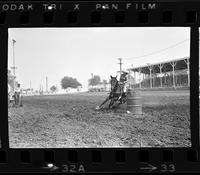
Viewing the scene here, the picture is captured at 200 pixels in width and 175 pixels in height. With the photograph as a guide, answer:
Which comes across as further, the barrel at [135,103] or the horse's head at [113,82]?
the horse's head at [113,82]

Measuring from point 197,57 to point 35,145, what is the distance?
238 cm

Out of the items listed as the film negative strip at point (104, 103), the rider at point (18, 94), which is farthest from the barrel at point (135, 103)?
the rider at point (18, 94)

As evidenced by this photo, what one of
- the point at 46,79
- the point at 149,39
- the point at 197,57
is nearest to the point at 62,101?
the point at 46,79

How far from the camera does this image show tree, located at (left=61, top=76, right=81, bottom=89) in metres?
4.00

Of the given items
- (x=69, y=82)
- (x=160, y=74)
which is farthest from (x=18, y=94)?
(x=160, y=74)

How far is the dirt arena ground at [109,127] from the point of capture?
154 inches

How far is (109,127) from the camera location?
12.9 ft

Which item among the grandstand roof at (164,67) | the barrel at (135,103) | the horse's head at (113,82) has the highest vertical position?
the grandstand roof at (164,67)

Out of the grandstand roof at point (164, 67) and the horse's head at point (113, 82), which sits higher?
the grandstand roof at point (164, 67)

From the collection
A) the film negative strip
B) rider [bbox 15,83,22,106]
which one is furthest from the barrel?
rider [bbox 15,83,22,106]

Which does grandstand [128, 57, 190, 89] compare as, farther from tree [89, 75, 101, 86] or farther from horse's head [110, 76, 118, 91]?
tree [89, 75, 101, 86]

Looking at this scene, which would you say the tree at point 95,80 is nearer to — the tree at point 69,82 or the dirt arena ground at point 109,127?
the tree at point 69,82

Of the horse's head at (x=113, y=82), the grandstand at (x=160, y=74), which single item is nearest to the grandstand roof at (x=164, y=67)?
the grandstand at (x=160, y=74)

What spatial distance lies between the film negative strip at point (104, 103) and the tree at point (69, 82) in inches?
0.5
